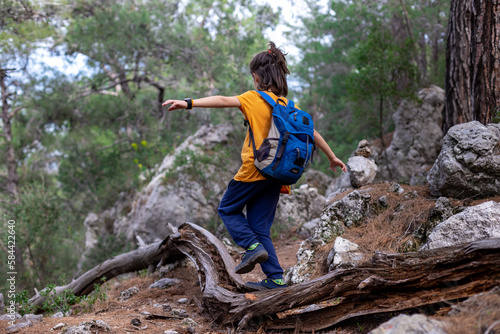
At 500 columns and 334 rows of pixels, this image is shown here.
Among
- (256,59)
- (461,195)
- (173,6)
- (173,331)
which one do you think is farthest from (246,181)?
(173,6)

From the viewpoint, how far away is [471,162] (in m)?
3.62

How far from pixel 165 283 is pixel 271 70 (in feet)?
9.73

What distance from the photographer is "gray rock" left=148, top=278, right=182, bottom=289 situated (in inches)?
182

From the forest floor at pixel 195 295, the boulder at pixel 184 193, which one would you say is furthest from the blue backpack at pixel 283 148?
the boulder at pixel 184 193

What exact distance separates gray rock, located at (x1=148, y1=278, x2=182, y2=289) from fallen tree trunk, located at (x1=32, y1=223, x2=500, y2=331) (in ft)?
3.59

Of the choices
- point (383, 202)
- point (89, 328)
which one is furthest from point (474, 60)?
point (89, 328)

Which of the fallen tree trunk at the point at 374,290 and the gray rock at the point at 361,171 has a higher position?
the gray rock at the point at 361,171

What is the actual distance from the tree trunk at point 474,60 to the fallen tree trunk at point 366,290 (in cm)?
278

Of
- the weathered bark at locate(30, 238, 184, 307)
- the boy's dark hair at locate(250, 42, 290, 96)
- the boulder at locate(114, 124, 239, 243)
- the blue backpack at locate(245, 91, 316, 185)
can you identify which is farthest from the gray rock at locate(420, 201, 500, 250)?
the boulder at locate(114, 124, 239, 243)

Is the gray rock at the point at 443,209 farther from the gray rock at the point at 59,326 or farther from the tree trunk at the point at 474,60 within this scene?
the gray rock at the point at 59,326

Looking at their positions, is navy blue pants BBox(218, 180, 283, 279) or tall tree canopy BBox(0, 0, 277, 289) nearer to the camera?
navy blue pants BBox(218, 180, 283, 279)

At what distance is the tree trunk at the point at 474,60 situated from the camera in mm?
4320

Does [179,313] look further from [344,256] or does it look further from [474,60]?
[474,60]

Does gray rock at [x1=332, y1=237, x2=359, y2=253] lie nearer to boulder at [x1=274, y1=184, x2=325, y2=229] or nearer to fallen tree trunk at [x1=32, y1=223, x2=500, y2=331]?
fallen tree trunk at [x1=32, y1=223, x2=500, y2=331]
